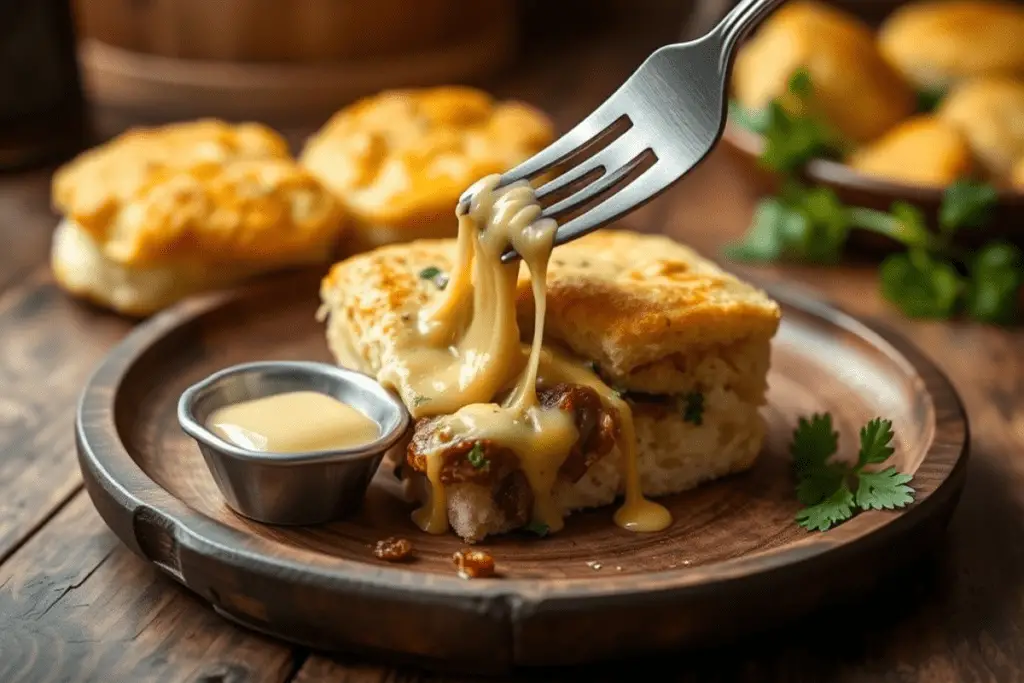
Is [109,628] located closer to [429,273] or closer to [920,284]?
[429,273]

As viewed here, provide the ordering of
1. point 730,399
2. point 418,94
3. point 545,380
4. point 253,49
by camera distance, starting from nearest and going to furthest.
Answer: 1. point 545,380
2. point 730,399
3. point 418,94
4. point 253,49

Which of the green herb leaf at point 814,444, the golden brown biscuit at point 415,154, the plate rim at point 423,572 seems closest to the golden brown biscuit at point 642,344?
the green herb leaf at point 814,444

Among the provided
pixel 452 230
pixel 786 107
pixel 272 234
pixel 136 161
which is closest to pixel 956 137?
pixel 786 107

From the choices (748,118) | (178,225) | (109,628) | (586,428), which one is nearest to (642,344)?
(586,428)

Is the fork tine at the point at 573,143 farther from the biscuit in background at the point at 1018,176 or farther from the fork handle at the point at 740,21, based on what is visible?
the biscuit in background at the point at 1018,176

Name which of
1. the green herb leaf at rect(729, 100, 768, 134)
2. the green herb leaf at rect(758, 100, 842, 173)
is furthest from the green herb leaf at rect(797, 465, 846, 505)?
the green herb leaf at rect(729, 100, 768, 134)

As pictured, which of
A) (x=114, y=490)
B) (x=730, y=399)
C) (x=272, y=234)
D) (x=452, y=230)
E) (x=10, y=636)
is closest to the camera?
(x=10, y=636)

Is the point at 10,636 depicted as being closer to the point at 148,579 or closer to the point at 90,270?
the point at 148,579
